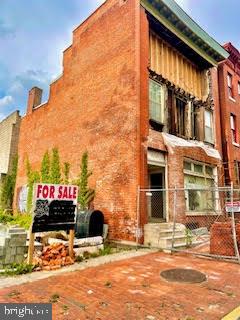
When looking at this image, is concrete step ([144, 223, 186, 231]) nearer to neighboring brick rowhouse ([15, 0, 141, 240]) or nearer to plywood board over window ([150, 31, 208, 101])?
neighboring brick rowhouse ([15, 0, 141, 240])

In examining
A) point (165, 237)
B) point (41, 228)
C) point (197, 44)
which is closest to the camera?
point (41, 228)

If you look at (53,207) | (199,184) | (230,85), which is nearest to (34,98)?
(199,184)

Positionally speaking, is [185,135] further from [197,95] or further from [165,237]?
[165,237]

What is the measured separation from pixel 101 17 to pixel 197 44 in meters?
5.53

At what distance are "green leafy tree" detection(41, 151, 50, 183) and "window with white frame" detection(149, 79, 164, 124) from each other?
714 centimetres

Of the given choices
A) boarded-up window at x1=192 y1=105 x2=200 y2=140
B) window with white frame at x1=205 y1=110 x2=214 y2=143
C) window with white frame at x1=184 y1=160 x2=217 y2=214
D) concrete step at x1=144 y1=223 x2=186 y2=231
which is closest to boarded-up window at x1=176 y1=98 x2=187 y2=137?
boarded-up window at x1=192 y1=105 x2=200 y2=140

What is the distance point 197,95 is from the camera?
1545 cm

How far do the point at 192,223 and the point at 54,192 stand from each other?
7593 millimetres

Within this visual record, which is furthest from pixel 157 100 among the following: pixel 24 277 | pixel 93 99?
pixel 24 277

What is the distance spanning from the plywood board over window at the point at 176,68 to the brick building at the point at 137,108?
0.06 meters

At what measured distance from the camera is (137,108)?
35.2 ft

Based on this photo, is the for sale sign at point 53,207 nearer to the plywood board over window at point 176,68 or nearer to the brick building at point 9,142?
the plywood board over window at point 176,68

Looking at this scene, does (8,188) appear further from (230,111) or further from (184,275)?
(184,275)

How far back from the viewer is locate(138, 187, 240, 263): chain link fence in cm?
823
